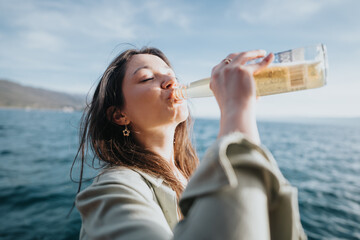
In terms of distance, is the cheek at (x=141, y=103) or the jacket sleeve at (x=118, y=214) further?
the cheek at (x=141, y=103)

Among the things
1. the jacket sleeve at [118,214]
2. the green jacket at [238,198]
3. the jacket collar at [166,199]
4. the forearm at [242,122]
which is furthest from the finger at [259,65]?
the jacket collar at [166,199]

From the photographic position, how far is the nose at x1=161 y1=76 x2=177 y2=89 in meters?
1.94

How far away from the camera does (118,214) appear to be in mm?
988

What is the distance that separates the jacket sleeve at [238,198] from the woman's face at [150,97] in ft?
3.95

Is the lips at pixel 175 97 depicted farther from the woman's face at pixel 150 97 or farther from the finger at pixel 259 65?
the finger at pixel 259 65

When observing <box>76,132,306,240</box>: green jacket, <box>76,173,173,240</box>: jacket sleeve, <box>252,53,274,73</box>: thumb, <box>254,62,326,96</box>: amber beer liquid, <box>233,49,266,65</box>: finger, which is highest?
<box>233,49,266,65</box>: finger

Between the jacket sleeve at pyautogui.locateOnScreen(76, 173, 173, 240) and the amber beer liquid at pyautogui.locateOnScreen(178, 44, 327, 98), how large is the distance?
3.02 ft

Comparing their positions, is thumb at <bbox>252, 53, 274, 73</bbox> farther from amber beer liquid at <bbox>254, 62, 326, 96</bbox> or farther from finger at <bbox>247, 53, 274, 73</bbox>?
amber beer liquid at <bbox>254, 62, 326, 96</bbox>

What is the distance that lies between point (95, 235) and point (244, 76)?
2.80ft

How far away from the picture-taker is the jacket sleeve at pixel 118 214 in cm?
91

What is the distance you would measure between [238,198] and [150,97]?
4.51 ft

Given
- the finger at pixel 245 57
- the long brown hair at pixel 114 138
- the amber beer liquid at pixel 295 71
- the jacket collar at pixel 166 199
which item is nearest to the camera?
the finger at pixel 245 57

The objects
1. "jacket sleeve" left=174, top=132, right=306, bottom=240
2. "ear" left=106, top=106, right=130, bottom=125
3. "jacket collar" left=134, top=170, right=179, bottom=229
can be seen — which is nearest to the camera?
"jacket sleeve" left=174, top=132, right=306, bottom=240

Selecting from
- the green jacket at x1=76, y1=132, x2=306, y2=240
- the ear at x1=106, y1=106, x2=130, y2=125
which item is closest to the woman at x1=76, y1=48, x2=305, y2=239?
the green jacket at x1=76, y1=132, x2=306, y2=240
